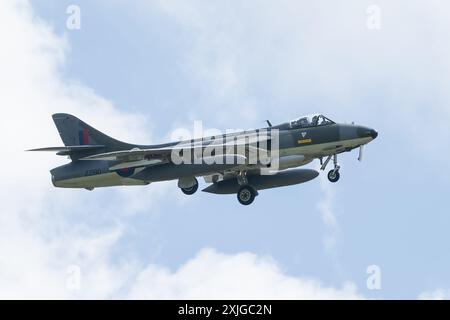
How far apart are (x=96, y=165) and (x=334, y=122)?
8.57m

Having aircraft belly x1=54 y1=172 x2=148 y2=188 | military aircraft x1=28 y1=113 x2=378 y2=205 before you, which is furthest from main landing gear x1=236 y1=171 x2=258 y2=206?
aircraft belly x1=54 y1=172 x2=148 y2=188

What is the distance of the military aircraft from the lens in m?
33.0

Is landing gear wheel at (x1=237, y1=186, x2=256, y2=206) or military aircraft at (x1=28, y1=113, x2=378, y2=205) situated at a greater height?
military aircraft at (x1=28, y1=113, x2=378, y2=205)

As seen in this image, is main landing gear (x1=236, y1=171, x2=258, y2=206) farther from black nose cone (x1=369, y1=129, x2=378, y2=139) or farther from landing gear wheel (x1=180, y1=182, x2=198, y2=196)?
black nose cone (x1=369, y1=129, x2=378, y2=139)

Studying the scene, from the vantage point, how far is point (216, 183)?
3538 centimetres

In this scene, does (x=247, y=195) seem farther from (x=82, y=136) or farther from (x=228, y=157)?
(x=82, y=136)

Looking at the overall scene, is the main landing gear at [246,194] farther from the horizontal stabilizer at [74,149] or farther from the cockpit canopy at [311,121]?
the horizontal stabilizer at [74,149]

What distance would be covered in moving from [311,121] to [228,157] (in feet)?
11.2

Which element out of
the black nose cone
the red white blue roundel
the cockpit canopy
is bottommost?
the red white blue roundel

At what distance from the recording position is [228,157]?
3241 cm

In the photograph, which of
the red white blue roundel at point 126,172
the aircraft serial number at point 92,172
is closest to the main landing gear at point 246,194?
the red white blue roundel at point 126,172
